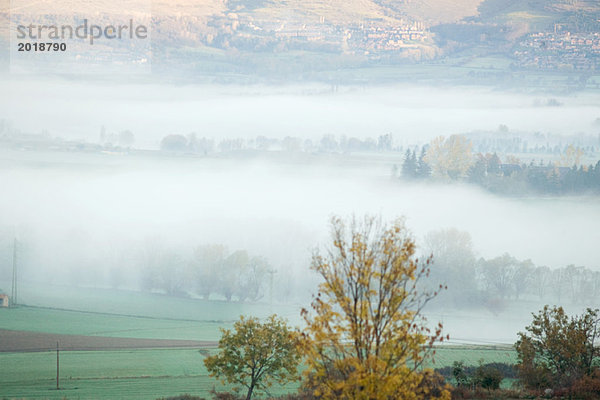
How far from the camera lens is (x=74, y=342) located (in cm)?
6481

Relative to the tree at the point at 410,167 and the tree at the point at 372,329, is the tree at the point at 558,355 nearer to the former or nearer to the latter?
the tree at the point at 372,329

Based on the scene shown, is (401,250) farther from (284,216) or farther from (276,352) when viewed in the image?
(284,216)

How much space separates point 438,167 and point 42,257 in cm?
9863

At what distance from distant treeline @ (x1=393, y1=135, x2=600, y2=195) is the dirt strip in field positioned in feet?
383

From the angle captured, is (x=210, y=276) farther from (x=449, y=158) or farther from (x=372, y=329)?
(x=449, y=158)

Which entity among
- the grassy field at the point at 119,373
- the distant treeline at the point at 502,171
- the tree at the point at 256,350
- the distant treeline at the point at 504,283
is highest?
the distant treeline at the point at 502,171

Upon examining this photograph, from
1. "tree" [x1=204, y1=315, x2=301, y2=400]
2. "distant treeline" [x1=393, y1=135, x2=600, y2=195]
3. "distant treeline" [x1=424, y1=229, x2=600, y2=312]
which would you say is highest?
"distant treeline" [x1=393, y1=135, x2=600, y2=195]

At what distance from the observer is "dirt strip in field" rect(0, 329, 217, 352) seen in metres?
61.2

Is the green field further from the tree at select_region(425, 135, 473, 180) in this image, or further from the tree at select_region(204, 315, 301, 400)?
the tree at select_region(425, 135, 473, 180)

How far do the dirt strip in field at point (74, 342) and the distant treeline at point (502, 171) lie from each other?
117m

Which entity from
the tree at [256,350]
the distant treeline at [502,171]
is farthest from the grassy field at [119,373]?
the distant treeline at [502,171]

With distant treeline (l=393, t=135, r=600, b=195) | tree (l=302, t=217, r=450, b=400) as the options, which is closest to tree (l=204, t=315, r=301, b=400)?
tree (l=302, t=217, r=450, b=400)

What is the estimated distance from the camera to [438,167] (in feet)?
586

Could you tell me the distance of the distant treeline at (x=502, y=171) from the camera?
167000 millimetres
